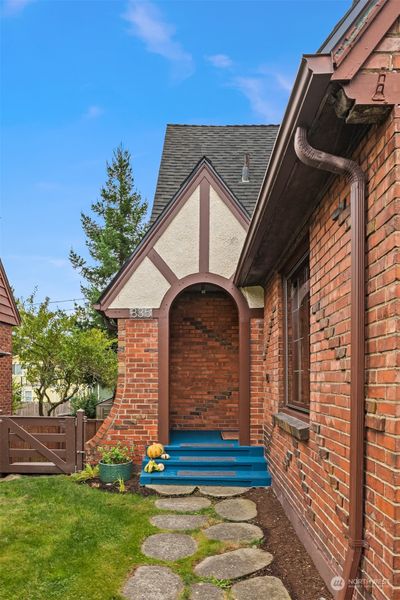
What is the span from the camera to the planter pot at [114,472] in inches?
247

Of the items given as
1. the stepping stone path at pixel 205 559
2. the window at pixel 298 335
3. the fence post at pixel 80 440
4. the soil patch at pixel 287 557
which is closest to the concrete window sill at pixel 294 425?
the window at pixel 298 335

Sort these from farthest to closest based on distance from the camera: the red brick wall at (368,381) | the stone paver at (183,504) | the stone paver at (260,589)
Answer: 1. the stone paver at (183,504)
2. the stone paver at (260,589)
3. the red brick wall at (368,381)

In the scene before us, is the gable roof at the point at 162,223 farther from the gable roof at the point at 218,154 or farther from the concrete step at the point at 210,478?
the concrete step at the point at 210,478

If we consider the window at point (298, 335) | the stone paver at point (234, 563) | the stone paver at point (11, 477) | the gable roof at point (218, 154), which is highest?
the gable roof at point (218, 154)

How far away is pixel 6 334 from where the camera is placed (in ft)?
35.0

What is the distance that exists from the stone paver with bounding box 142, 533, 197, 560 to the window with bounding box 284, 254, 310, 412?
1.65m

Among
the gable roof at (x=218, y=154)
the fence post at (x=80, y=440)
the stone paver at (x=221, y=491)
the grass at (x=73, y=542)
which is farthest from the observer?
the gable roof at (x=218, y=154)

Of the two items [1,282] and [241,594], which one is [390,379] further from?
[1,282]

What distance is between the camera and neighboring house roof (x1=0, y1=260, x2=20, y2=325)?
34.0 feet

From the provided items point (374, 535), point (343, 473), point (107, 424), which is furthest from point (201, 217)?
point (374, 535)

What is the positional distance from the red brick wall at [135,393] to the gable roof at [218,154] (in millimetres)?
2550

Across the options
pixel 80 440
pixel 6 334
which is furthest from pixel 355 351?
pixel 6 334

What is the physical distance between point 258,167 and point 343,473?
8.07 meters

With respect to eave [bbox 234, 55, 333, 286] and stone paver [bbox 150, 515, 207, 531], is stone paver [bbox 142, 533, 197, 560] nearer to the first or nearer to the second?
stone paver [bbox 150, 515, 207, 531]
